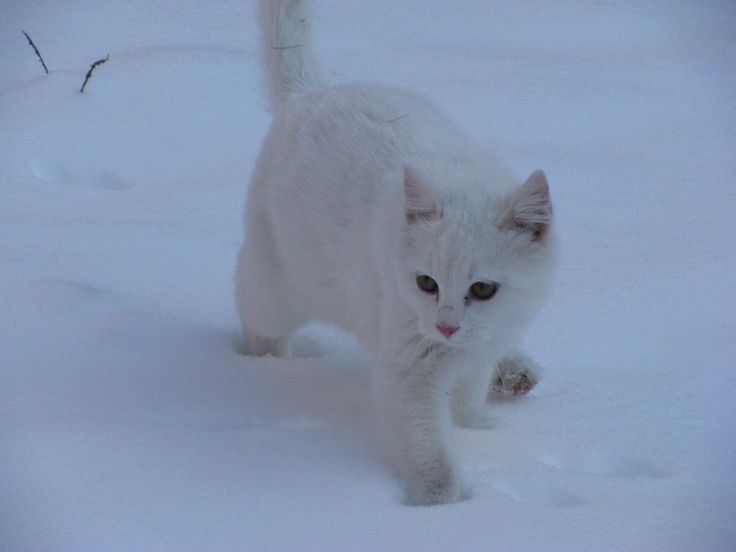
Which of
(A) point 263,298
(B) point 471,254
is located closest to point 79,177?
(A) point 263,298

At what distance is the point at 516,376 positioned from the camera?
318cm

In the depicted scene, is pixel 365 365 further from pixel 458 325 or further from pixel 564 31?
pixel 564 31

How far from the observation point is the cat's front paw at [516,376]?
10.4 ft

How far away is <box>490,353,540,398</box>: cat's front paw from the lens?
3180mm

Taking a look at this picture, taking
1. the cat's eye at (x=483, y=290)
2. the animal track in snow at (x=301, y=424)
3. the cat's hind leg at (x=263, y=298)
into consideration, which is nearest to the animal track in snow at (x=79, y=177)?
the cat's hind leg at (x=263, y=298)

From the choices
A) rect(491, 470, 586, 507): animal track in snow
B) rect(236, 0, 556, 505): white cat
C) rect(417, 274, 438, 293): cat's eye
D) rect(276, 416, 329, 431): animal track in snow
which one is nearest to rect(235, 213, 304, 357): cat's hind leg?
rect(236, 0, 556, 505): white cat

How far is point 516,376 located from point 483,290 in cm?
78

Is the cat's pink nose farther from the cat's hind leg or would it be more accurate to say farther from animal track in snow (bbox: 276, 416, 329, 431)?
the cat's hind leg

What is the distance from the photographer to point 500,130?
5094mm

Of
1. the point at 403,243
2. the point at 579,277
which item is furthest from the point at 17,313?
the point at 579,277

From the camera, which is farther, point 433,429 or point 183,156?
point 183,156

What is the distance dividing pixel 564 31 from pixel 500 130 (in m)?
1.59

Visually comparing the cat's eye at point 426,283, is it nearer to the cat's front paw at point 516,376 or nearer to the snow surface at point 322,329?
the snow surface at point 322,329

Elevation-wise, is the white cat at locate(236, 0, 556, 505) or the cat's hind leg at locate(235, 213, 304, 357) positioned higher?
the white cat at locate(236, 0, 556, 505)
